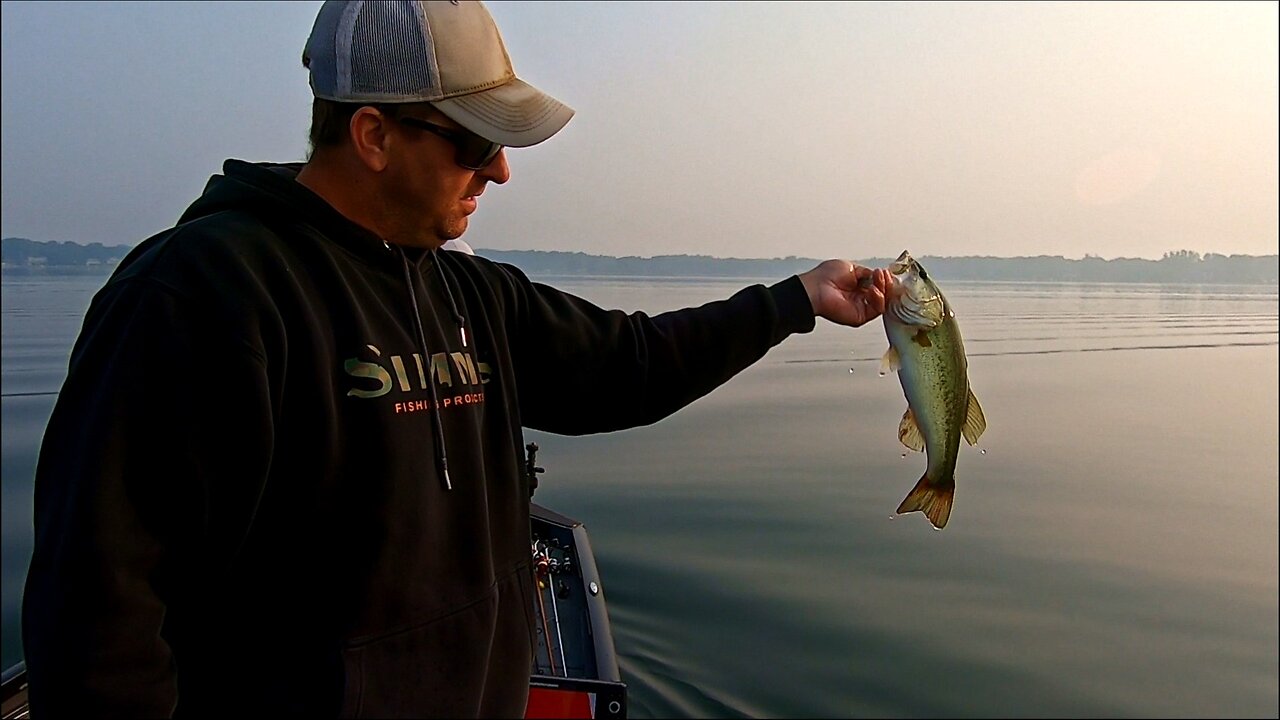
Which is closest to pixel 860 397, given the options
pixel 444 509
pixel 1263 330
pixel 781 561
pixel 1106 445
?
pixel 1106 445

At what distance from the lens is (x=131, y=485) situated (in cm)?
143

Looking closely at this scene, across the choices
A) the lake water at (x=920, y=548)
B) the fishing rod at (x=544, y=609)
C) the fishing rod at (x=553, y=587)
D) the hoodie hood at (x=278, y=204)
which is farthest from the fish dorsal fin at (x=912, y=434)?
the lake water at (x=920, y=548)

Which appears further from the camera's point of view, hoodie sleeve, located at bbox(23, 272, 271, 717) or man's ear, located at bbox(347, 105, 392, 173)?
man's ear, located at bbox(347, 105, 392, 173)

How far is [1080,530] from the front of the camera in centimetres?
1057

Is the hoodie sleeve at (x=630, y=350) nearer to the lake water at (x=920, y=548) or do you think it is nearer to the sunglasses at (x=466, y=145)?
the sunglasses at (x=466, y=145)

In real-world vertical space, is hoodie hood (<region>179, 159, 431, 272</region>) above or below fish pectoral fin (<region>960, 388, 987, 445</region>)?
above

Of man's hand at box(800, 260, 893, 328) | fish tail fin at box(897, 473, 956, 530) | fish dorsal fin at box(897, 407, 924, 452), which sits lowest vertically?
fish tail fin at box(897, 473, 956, 530)

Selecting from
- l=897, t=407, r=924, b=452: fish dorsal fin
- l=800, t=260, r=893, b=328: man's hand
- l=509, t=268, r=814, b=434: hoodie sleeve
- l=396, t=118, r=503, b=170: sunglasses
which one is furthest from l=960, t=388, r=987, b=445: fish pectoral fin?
l=396, t=118, r=503, b=170: sunglasses

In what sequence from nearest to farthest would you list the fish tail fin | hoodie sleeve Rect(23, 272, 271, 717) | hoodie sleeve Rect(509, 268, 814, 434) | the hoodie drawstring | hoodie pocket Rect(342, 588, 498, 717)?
hoodie sleeve Rect(23, 272, 271, 717) → hoodie pocket Rect(342, 588, 498, 717) → the hoodie drawstring → hoodie sleeve Rect(509, 268, 814, 434) → the fish tail fin

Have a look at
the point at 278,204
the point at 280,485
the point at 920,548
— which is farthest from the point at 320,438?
the point at 920,548

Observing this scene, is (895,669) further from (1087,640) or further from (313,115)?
(313,115)

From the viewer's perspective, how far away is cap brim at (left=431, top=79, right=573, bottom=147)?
1767 millimetres

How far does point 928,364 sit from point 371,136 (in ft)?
5.43

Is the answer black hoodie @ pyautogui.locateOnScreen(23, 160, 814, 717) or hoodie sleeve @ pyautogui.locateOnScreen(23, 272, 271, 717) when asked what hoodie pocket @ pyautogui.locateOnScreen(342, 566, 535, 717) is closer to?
black hoodie @ pyautogui.locateOnScreen(23, 160, 814, 717)
